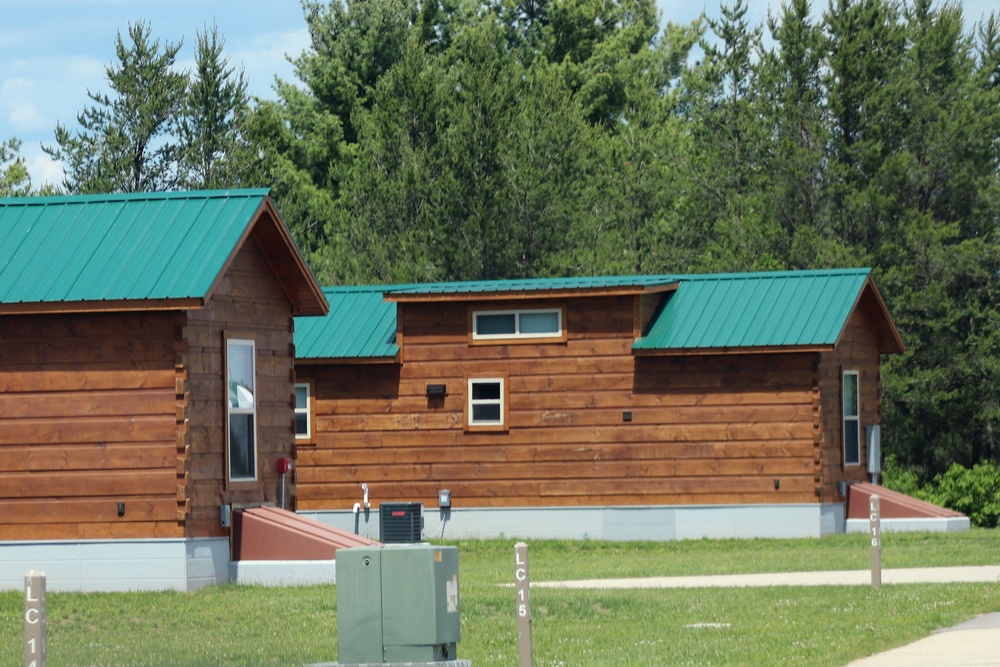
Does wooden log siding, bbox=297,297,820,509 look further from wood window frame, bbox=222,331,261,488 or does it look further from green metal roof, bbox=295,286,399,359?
wood window frame, bbox=222,331,261,488

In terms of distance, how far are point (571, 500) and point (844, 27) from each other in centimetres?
1736

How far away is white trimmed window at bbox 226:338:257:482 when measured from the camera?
22.8m

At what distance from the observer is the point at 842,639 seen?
15016 millimetres

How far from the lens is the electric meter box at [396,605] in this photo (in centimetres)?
1173

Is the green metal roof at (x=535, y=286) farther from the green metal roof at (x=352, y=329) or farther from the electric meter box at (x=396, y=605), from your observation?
the electric meter box at (x=396, y=605)

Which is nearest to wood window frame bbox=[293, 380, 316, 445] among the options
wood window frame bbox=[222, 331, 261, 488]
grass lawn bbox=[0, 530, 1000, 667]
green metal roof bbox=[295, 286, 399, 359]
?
green metal roof bbox=[295, 286, 399, 359]

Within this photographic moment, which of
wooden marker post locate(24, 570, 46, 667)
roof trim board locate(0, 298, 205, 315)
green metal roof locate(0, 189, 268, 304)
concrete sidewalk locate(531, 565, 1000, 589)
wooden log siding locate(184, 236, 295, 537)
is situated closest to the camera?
wooden marker post locate(24, 570, 46, 667)

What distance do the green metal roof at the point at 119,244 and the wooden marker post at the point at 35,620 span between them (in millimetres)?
11202

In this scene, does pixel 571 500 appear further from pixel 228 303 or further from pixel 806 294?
pixel 228 303

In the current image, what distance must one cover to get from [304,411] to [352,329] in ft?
6.09

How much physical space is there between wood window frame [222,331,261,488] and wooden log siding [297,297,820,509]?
29.5 ft

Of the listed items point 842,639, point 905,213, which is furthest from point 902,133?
point 842,639

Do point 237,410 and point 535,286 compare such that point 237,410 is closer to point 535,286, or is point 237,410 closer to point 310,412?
point 310,412

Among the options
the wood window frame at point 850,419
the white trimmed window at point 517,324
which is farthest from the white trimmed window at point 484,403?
the wood window frame at point 850,419
